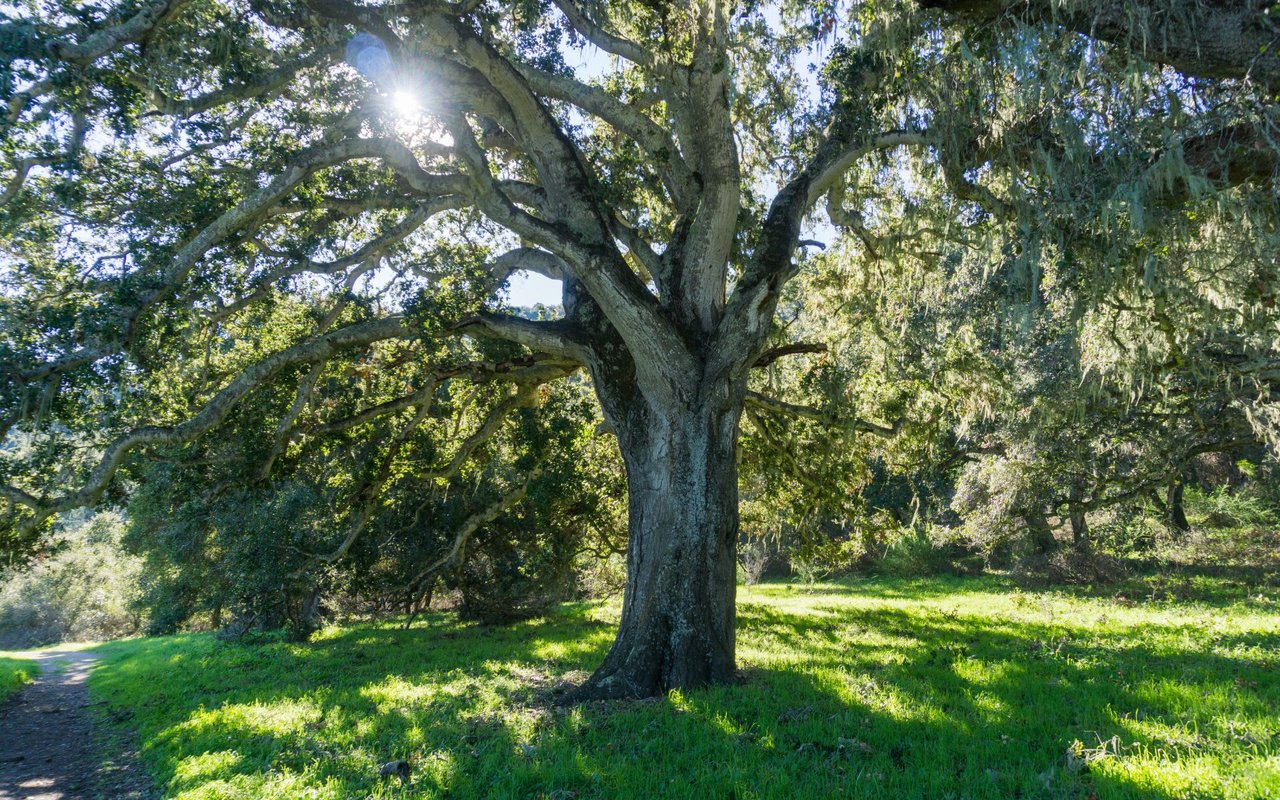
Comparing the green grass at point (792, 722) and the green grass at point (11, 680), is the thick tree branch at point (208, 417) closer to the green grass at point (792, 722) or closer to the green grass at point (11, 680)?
the green grass at point (792, 722)

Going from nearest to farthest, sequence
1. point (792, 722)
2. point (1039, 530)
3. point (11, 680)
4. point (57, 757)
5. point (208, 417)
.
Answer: point (792, 722), point (208, 417), point (57, 757), point (11, 680), point (1039, 530)

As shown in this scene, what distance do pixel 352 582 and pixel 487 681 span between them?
699 centimetres

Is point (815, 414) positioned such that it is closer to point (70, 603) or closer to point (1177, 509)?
point (1177, 509)

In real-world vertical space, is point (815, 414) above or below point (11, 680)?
above

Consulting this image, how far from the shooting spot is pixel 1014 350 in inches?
522

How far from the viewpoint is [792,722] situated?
529 centimetres

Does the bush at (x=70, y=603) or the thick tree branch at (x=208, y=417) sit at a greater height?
the thick tree branch at (x=208, y=417)

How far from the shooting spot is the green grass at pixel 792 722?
404 centimetres

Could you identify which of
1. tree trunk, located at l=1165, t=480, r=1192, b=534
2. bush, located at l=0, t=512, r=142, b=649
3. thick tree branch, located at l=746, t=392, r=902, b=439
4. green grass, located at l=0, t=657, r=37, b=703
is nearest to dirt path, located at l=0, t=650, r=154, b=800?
green grass, located at l=0, t=657, r=37, b=703

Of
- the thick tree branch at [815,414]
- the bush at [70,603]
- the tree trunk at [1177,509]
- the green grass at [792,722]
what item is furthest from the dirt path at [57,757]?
the bush at [70,603]

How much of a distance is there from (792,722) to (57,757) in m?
7.90

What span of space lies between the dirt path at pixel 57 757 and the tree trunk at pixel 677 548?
13.5 feet

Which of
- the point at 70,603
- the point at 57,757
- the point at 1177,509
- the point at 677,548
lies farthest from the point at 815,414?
the point at 70,603

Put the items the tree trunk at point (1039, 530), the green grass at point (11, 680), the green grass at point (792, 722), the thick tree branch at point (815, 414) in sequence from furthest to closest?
the tree trunk at point (1039, 530) < the green grass at point (11, 680) < the thick tree branch at point (815, 414) < the green grass at point (792, 722)
